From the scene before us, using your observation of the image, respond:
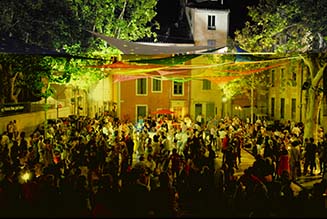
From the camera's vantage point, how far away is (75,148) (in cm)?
1252

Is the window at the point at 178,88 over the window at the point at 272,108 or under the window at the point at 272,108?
over

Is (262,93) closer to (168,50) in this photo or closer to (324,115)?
(324,115)

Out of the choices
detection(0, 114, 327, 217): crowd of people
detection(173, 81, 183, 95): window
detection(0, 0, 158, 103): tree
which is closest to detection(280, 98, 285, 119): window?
detection(173, 81, 183, 95): window

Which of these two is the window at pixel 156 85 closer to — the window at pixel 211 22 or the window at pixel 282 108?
the window at pixel 211 22

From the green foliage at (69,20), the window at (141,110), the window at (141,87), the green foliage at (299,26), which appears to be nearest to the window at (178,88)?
the window at (141,87)

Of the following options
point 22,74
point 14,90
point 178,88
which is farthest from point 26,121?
point 178,88

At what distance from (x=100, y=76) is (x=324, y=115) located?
41.6 ft

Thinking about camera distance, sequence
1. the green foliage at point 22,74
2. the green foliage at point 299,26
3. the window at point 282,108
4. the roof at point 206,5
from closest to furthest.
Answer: the green foliage at point 22,74
the green foliage at point 299,26
the window at point 282,108
the roof at point 206,5

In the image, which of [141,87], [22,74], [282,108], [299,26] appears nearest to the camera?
[299,26]

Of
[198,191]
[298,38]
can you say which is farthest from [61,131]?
[298,38]

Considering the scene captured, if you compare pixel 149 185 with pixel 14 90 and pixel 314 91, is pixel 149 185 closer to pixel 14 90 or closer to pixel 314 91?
pixel 314 91

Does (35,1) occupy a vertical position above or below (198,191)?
above

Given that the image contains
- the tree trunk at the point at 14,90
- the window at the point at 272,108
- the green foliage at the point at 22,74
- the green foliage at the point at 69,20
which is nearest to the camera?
the green foliage at the point at 22,74

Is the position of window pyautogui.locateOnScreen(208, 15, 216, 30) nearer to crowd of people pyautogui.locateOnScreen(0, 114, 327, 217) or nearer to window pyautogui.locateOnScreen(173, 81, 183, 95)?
window pyautogui.locateOnScreen(173, 81, 183, 95)
